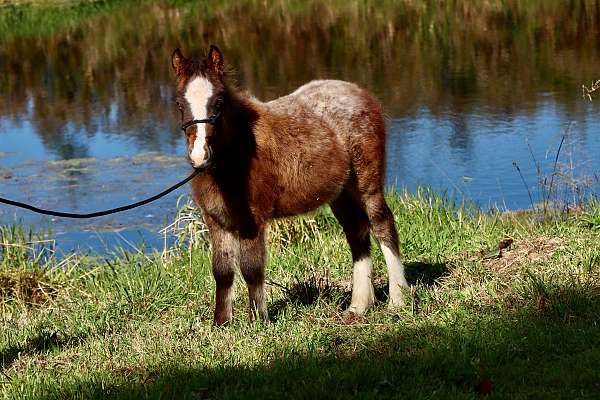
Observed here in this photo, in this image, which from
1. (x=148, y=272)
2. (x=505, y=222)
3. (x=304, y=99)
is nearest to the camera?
(x=304, y=99)

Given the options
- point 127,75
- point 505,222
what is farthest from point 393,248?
point 127,75

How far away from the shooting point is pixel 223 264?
24.0 ft

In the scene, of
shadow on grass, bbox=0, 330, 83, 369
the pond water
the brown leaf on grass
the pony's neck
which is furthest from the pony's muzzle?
the pond water

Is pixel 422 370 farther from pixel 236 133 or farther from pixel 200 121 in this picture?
pixel 236 133

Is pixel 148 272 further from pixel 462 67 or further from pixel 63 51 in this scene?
pixel 63 51

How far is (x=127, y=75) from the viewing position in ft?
78.1

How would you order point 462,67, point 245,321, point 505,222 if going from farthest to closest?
point 462,67 → point 505,222 → point 245,321

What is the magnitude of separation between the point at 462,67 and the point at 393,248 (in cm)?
1461

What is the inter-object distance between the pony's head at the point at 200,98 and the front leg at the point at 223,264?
94 centimetres

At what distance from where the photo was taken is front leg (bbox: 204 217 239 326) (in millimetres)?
7309

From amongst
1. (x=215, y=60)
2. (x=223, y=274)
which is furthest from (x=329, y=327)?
(x=215, y=60)

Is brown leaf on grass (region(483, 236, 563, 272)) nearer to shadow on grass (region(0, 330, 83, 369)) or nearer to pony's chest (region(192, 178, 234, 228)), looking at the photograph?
pony's chest (region(192, 178, 234, 228))

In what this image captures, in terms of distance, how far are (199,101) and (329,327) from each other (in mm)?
1820

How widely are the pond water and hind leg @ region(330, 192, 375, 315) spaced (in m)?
3.66
